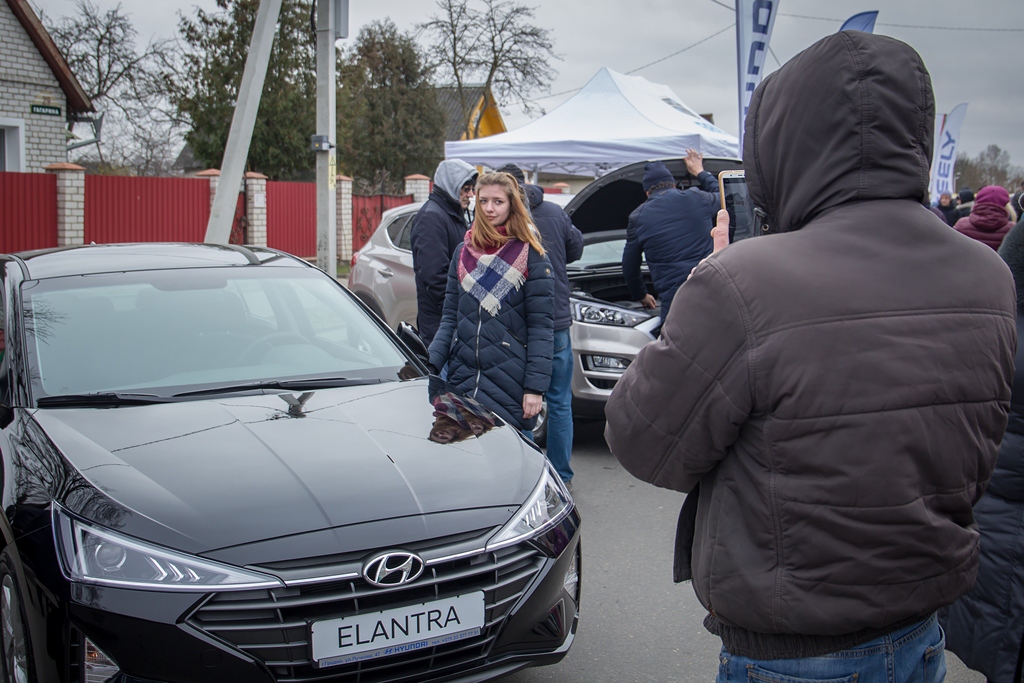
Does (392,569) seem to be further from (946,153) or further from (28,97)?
(946,153)

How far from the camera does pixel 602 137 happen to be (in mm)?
10711

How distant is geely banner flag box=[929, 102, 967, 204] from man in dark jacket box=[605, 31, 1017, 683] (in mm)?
20888

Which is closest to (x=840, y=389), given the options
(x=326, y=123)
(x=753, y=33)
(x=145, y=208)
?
(x=753, y=33)

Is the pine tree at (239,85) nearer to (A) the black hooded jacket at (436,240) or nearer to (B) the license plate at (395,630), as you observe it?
(A) the black hooded jacket at (436,240)

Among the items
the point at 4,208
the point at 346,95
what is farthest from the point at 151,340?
the point at 346,95

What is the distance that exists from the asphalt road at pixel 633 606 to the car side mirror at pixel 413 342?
126cm

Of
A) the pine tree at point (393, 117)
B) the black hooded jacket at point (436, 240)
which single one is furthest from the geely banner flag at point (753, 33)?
the pine tree at point (393, 117)

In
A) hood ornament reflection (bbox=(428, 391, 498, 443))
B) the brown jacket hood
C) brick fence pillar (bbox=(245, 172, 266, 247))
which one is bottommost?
hood ornament reflection (bbox=(428, 391, 498, 443))

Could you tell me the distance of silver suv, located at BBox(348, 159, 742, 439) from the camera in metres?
5.82

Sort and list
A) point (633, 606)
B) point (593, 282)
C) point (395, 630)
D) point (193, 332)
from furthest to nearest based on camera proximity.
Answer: point (593, 282) < point (633, 606) < point (193, 332) < point (395, 630)

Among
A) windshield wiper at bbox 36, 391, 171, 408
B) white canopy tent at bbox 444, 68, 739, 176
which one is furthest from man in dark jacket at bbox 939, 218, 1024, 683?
white canopy tent at bbox 444, 68, 739, 176

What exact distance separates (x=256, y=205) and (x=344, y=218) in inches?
122

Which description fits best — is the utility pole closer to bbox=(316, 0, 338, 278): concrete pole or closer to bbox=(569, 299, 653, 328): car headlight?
bbox=(316, 0, 338, 278): concrete pole

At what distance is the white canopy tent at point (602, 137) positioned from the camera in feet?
33.3
